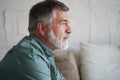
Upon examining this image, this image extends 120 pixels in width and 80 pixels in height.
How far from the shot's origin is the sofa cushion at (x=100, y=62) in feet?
8.66

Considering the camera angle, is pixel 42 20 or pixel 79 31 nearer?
pixel 42 20

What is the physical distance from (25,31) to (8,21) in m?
0.23

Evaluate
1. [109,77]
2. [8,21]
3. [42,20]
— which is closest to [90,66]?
[109,77]

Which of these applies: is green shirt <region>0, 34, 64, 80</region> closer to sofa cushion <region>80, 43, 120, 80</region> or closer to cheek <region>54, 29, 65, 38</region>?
cheek <region>54, 29, 65, 38</region>

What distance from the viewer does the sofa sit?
8.61ft

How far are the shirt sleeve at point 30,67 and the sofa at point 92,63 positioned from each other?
4.62ft

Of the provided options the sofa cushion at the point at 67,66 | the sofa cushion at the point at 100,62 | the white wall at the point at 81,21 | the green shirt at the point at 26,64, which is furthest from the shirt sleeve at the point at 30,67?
the white wall at the point at 81,21

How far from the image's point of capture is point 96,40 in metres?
3.04

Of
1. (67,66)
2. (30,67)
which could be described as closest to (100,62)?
(67,66)

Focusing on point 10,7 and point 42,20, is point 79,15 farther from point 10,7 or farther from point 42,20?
point 42,20

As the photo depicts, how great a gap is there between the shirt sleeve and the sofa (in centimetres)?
141

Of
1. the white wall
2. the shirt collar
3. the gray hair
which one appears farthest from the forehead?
the white wall

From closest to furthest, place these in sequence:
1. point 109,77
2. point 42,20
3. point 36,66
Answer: point 36,66
point 42,20
point 109,77

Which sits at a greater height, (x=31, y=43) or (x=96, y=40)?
(x=31, y=43)
